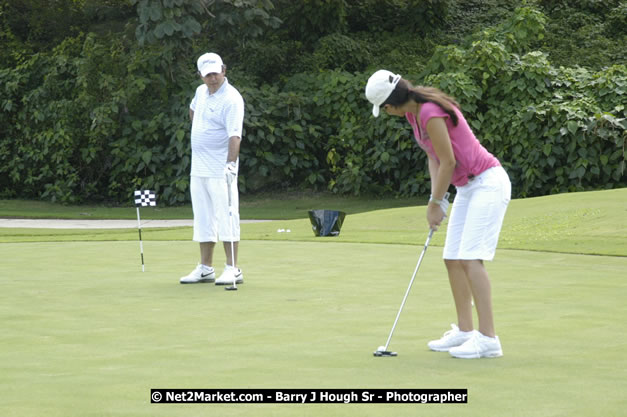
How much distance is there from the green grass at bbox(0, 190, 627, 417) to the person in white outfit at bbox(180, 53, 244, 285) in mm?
517

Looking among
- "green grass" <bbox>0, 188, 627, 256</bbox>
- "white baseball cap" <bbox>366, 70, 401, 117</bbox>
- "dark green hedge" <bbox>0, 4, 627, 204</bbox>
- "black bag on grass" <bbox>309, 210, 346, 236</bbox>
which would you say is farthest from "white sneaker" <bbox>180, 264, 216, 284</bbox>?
"dark green hedge" <bbox>0, 4, 627, 204</bbox>

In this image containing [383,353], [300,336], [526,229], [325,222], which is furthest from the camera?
[325,222]

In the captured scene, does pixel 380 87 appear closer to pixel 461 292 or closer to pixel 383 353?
pixel 461 292

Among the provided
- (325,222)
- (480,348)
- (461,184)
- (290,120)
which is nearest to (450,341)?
(480,348)

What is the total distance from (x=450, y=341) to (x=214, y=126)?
4327 mm

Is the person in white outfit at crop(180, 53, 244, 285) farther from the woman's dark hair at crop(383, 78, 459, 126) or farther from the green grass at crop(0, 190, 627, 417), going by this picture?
the woman's dark hair at crop(383, 78, 459, 126)

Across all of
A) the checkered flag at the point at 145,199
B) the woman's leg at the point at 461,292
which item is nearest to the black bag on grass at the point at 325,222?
the checkered flag at the point at 145,199

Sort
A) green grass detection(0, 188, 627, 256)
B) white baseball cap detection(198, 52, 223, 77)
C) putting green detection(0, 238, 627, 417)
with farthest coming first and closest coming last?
1. green grass detection(0, 188, 627, 256)
2. white baseball cap detection(198, 52, 223, 77)
3. putting green detection(0, 238, 627, 417)

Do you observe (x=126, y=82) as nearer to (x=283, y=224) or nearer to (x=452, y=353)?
(x=283, y=224)

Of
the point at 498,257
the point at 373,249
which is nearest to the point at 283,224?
the point at 373,249

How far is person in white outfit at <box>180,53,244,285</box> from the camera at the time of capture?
8867 millimetres

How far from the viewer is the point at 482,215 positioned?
5270mm

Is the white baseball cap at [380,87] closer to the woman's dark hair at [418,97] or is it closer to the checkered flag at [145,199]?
the woman's dark hair at [418,97]

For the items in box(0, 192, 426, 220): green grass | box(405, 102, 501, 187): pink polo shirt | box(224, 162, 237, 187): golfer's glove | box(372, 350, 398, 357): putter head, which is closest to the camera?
box(372, 350, 398, 357): putter head
